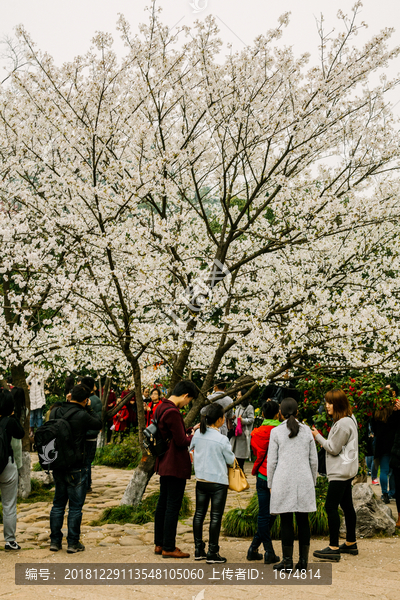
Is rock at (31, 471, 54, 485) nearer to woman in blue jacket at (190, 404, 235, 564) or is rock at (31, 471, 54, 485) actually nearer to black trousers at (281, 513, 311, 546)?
woman in blue jacket at (190, 404, 235, 564)

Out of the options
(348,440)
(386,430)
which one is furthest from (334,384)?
(348,440)

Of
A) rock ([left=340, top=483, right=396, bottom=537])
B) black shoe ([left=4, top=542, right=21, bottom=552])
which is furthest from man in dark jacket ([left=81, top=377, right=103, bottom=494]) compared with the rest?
rock ([left=340, top=483, right=396, bottom=537])

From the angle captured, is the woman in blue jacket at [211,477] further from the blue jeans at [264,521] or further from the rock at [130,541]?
the rock at [130,541]

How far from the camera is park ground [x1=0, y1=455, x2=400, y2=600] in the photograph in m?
4.26

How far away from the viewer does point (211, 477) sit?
17.2ft

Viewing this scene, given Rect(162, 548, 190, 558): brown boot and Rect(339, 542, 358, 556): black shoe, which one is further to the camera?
Rect(339, 542, 358, 556): black shoe

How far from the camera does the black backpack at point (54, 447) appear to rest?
18.4ft

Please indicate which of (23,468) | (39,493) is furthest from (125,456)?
(23,468)

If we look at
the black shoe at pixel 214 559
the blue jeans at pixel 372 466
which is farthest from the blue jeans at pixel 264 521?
the blue jeans at pixel 372 466

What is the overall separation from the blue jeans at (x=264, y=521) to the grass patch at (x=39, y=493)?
15.7 feet

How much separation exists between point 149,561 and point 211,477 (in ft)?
3.52

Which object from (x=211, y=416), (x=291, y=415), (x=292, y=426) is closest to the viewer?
(x=292, y=426)

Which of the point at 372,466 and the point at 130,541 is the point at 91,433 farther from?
the point at 372,466

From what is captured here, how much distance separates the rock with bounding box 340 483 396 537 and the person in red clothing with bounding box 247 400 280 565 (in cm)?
174
